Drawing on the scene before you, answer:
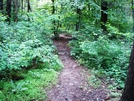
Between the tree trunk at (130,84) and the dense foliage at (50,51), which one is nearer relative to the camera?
the tree trunk at (130,84)

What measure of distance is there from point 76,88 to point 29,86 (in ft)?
4.67

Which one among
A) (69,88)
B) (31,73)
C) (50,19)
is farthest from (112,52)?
(50,19)

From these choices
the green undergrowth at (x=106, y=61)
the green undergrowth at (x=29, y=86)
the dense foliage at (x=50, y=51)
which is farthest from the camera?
the green undergrowth at (x=106, y=61)

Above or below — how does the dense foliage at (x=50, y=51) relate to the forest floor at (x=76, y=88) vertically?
above

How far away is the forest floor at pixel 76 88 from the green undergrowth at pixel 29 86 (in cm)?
25

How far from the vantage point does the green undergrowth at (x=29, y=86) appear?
15.1 ft

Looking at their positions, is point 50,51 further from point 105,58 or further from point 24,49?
point 24,49

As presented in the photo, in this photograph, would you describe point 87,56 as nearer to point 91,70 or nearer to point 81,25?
point 91,70

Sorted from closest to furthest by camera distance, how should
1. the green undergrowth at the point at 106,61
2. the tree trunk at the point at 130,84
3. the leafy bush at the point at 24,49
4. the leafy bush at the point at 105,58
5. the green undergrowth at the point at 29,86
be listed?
the tree trunk at the point at 130,84 < the green undergrowth at the point at 29,86 < the leafy bush at the point at 24,49 < the green undergrowth at the point at 106,61 < the leafy bush at the point at 105,58

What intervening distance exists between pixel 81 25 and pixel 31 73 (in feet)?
19.9

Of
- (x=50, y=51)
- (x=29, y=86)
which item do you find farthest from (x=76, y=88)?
(x=50, y=51)

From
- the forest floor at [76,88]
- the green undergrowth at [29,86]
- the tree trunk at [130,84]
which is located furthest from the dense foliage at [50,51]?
the tree trunk at [130,84]

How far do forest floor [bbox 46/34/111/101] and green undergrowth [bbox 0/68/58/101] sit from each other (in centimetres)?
25

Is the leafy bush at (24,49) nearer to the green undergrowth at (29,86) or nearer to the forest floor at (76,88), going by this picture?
the green undergrowth at (29,86)
